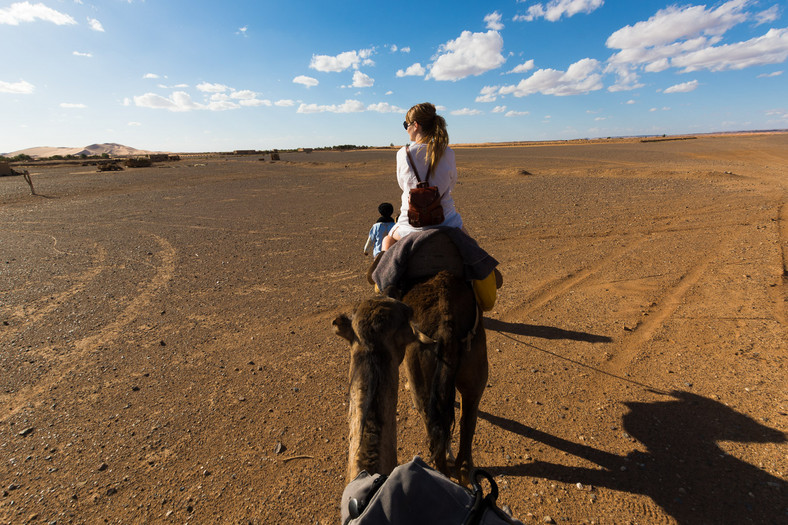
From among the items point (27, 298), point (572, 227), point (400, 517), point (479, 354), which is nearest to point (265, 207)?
point (27, 298)

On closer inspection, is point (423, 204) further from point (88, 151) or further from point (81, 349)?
point (88, 151)

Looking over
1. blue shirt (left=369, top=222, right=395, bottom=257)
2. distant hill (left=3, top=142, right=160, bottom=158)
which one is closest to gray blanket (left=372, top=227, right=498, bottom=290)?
blue shirt (left=369, top=222, right=395, bottom=257)

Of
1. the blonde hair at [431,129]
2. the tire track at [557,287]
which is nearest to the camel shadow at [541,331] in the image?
the tire track at [557,287]

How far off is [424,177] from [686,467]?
3.41 metres

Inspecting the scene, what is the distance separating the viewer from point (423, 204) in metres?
3.07

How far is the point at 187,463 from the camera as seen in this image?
3422mm

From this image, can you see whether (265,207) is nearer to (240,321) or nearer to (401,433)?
(240,321)

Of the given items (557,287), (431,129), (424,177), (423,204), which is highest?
(431,129)

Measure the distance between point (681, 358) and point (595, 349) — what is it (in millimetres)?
974

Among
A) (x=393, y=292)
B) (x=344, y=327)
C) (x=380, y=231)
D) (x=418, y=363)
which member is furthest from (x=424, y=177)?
(x=380, y=231)

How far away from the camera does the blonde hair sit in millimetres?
3037

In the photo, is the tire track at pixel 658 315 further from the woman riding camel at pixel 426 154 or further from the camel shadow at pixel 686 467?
the woman riding camel at pixel 426 154

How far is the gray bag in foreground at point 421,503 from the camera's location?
3.60 ft

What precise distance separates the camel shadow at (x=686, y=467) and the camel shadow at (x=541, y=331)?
1.33 metres
